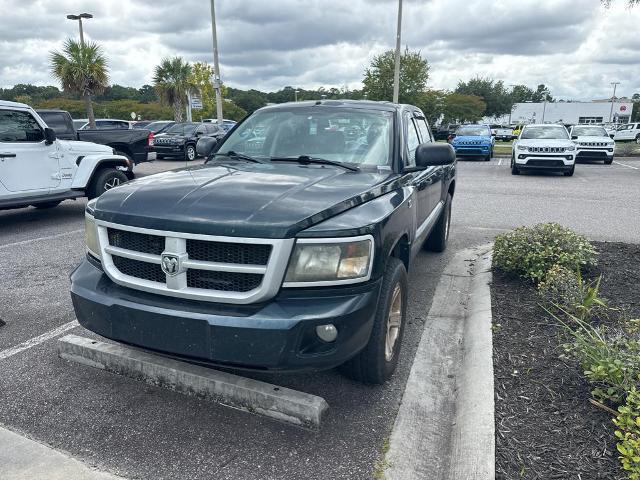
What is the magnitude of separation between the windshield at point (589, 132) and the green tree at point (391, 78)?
1581 cm

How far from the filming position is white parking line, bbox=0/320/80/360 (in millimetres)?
3600

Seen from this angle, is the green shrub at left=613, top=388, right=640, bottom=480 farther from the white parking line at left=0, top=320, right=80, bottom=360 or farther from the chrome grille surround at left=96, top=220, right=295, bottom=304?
the white parking line at left=0, top=320, right=80, bottom=360

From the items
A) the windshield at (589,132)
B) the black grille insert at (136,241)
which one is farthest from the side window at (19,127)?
the windshield at (589,132)

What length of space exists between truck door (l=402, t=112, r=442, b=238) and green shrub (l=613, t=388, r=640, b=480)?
6.43ft

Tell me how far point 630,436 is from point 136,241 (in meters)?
2.57

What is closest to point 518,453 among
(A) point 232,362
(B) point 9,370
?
(A) point 232,362

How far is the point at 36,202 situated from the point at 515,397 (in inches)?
289

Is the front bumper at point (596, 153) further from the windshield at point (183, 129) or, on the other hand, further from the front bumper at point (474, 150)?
the windshield at point (183, 129)

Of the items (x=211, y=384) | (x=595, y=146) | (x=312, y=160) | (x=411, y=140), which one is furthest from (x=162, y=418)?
(x=595, y=146)

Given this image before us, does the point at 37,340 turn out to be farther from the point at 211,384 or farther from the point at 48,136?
the point at 48,136

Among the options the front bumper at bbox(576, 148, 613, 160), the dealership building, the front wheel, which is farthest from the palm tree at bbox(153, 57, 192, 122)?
the dealership building

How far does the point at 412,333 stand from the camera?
13.3ft

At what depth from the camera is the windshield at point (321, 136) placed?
12.5 feet

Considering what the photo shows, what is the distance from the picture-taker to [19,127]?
7418 millimetres
